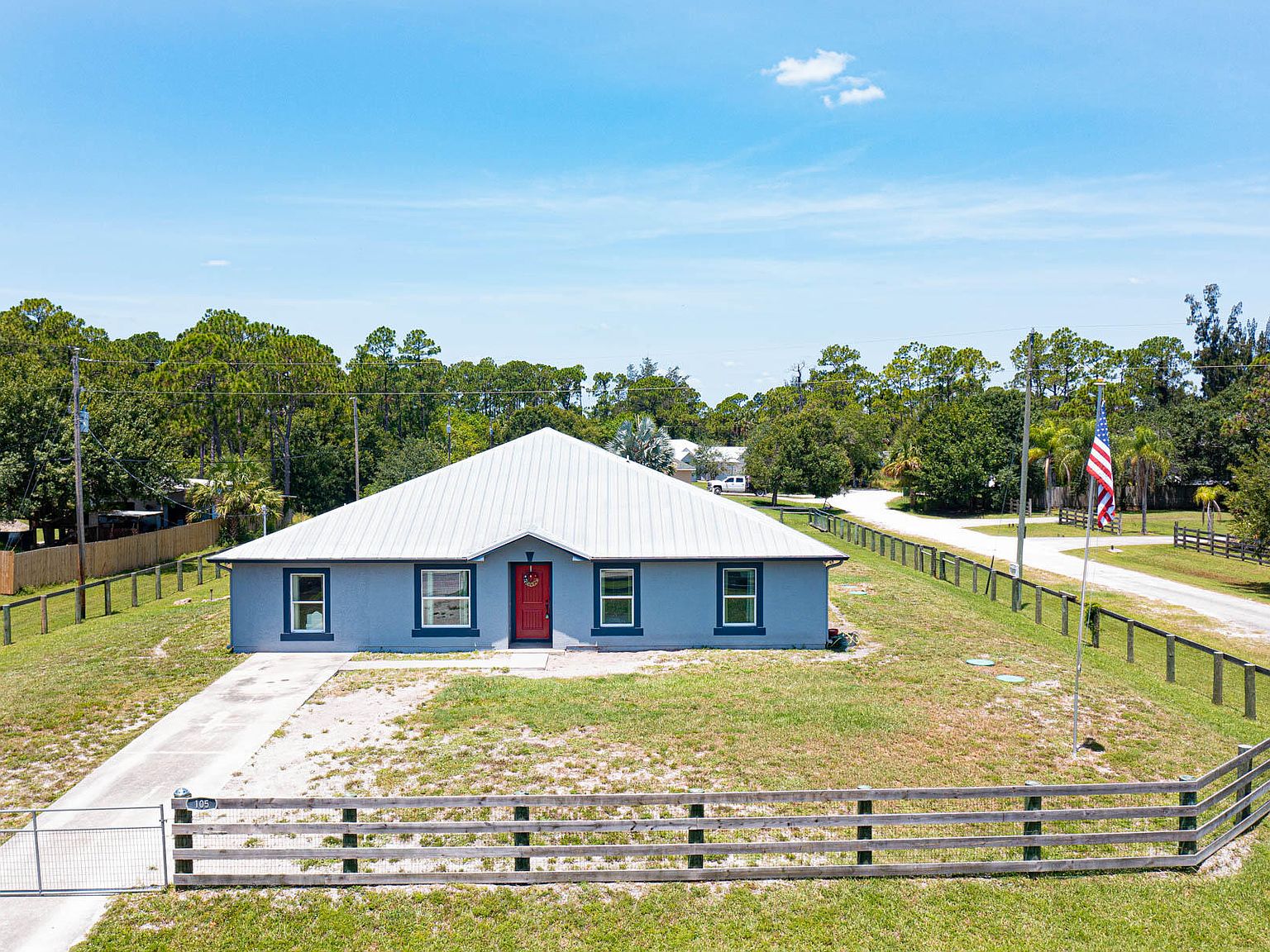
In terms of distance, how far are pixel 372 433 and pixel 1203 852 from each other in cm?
6633

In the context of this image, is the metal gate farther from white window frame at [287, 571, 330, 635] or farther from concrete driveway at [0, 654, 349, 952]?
white window frame at [287, 571, 330, 635]

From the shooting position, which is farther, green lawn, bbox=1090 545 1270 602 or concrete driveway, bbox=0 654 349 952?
green lawn, bbox=1090 545 1270 602

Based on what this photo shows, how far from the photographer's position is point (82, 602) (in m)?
28.1

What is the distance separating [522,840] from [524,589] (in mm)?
12050

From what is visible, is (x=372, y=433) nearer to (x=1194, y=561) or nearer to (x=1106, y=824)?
(x=1194, y=561)

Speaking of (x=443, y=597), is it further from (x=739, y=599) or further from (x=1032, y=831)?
(x=1032, y=831)

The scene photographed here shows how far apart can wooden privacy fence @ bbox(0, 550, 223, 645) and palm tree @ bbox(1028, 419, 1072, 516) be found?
50987mm

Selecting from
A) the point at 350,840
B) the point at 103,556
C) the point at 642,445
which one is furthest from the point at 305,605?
the point at 642,445

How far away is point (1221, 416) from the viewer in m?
63.8

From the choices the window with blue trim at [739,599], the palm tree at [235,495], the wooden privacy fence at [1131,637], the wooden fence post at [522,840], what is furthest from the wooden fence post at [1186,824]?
the palm tree at [235,495]

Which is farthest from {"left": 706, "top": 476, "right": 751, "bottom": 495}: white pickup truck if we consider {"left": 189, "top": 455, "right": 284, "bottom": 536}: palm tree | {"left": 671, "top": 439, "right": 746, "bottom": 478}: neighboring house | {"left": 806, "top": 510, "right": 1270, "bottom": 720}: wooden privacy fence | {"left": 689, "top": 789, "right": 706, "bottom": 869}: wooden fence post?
{"left": 689, "top": 789, "right": 706, "bottom": 869}: wooden fence post

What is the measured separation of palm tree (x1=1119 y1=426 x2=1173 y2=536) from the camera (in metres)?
56.8

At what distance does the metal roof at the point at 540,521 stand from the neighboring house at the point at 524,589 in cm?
6

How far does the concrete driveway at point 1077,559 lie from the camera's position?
27.6 m
